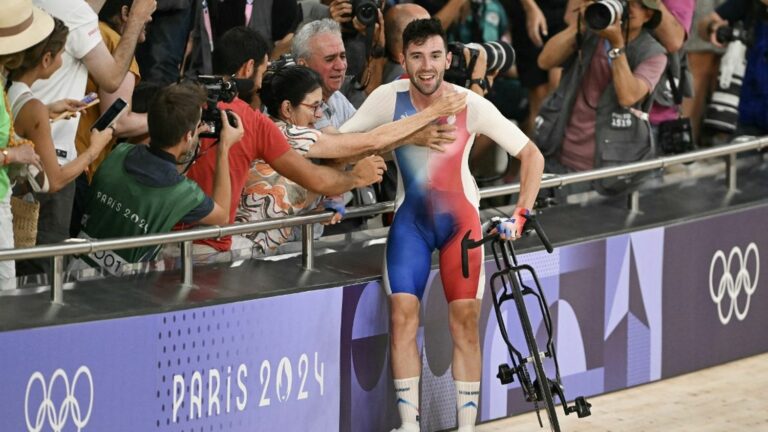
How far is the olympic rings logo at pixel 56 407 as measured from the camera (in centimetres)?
658

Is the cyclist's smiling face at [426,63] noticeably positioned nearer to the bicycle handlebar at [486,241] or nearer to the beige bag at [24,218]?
the bicycle handlebar at [486,241]

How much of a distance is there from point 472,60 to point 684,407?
7.27 ft

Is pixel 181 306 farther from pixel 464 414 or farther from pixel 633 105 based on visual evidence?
pixel 633 105

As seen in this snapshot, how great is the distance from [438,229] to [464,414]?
35.4 inches

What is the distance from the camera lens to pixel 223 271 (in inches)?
302

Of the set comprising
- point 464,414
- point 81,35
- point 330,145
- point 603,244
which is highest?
point 81,35

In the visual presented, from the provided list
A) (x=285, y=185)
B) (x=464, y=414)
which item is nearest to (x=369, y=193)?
(x=285, y=185)

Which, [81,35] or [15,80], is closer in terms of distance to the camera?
→ [15,80]

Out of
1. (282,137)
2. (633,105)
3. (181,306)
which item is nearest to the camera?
(181,306)

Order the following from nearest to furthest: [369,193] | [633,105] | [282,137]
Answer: [282,137]
[369,193]
[633,105]

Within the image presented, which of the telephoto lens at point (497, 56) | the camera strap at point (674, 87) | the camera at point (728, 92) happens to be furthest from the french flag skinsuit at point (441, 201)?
the camera at point (728, 92)

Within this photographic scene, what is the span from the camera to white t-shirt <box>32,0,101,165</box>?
304 inches

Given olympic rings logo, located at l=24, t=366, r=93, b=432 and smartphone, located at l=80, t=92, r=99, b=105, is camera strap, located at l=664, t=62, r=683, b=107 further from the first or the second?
olympic rings logo, located at l=24, t=366, r=93, b=432

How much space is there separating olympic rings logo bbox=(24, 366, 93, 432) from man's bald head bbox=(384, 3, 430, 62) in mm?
3120
